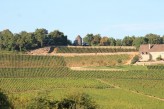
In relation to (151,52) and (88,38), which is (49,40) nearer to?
(88,38)

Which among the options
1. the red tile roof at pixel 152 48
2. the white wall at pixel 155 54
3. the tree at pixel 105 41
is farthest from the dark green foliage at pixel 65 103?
the tree at pixel 105 41

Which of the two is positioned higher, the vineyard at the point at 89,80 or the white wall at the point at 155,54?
the white wall at the point at 155,54

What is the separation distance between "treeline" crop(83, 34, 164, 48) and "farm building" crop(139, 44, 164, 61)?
13952 millimetres

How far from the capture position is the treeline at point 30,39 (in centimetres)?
11106

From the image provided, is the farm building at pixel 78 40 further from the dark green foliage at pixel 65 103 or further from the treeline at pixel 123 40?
the dark green foliage at pixel 65 103

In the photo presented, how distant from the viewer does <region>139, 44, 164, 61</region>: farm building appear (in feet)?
323

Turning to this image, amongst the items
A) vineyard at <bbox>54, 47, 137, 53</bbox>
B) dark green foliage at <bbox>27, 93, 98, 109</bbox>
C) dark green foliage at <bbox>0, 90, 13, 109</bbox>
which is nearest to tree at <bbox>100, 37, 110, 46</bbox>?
vineyard at <bbox>54, 47, 137, 53</bbox>

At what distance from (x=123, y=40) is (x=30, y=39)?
86.5ft

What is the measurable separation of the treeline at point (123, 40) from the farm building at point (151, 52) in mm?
13952

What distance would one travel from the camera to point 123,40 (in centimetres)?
12369

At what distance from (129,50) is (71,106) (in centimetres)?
8144

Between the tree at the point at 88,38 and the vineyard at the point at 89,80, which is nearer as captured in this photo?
the vineyard at the point at 89,80

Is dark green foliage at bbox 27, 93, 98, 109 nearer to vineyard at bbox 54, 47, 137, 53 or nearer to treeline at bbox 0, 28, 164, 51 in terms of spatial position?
vineyard at bbox 54, 47, 137, 53

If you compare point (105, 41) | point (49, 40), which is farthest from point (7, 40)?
point (105, 41)
